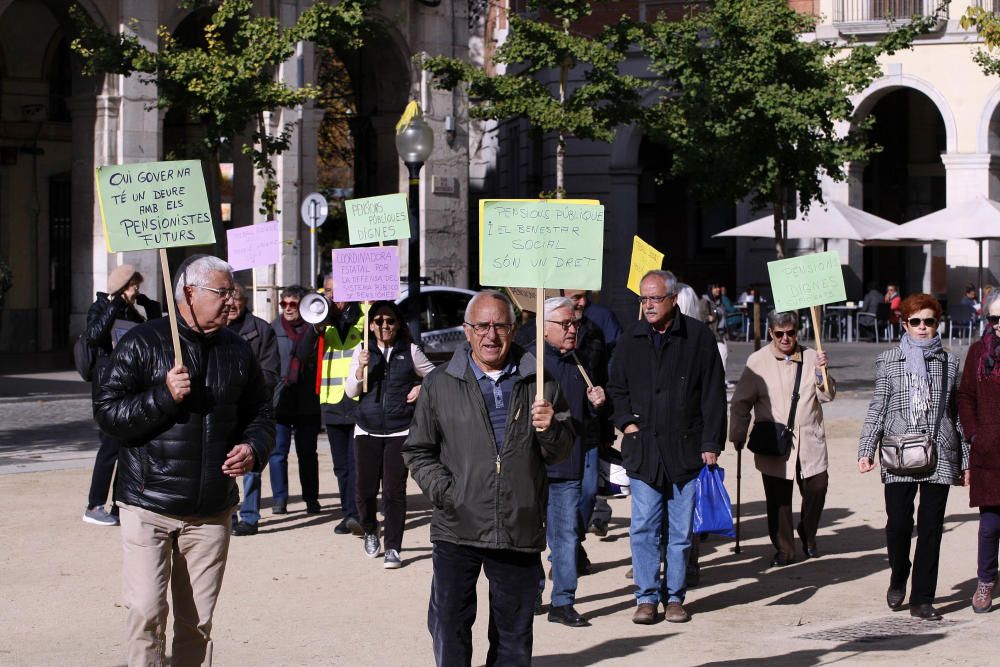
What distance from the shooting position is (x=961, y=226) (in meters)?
30.6

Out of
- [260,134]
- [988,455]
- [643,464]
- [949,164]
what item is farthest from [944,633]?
[949,164]

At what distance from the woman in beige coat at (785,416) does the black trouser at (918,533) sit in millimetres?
1515

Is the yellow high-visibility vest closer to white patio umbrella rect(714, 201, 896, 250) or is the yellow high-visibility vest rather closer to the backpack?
the backpack

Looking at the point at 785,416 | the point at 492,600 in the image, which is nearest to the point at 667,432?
the point at 785,416

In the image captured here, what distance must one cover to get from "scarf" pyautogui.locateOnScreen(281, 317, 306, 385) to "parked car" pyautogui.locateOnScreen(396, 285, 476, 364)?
801cm

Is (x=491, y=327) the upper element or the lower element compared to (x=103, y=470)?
upper

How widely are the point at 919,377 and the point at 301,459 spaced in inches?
206

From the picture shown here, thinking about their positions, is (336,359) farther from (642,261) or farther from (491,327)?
(491,327)

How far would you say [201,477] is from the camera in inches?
237

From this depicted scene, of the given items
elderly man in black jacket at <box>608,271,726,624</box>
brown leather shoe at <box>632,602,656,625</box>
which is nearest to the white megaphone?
elderly man in black jacket at <box>608,271,726,624</box>

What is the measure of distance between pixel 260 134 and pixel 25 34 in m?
11.0

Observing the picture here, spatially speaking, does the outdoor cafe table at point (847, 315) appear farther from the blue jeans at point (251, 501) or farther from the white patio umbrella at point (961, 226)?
the blue jeans at point (251, 501)

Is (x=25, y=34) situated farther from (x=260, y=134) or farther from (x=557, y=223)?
(x=557, y=223)

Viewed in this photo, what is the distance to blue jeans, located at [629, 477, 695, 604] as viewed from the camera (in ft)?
27.5
